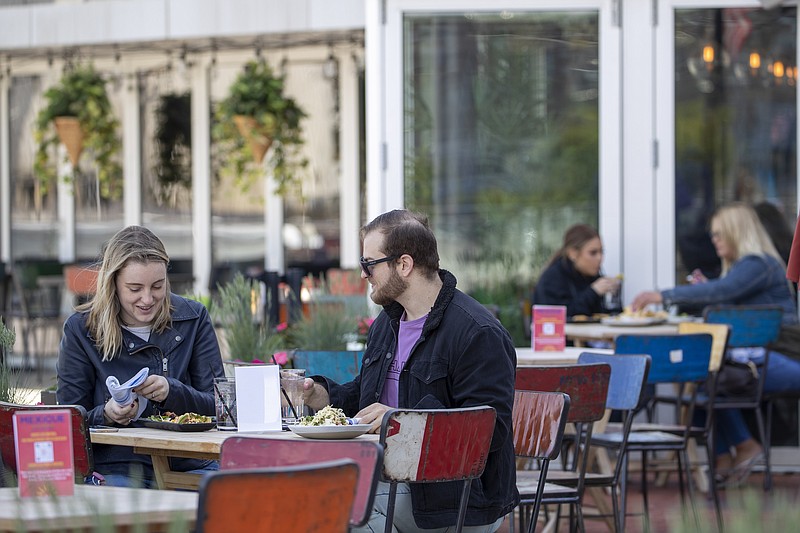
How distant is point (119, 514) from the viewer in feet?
7.27

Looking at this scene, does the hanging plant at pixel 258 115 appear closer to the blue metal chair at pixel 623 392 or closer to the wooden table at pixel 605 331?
the wooden table at pixel 605 331

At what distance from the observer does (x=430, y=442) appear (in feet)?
9.97

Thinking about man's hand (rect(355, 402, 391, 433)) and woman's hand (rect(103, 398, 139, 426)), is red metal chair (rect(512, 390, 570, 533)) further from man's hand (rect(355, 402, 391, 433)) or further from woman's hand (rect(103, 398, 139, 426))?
woman's hand (rect(103, 398, 139, 426))

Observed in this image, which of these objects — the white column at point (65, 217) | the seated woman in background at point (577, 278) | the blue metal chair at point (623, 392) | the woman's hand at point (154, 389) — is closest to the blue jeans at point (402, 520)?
the woman's hand at point (154, 389)

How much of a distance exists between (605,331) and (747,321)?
29.8 inches

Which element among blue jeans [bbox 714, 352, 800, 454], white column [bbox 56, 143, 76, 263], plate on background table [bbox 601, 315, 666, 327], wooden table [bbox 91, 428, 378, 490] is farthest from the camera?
white column [bbox 56, 143, 76, 263]

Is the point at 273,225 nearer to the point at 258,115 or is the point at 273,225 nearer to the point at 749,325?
the point at 258,115

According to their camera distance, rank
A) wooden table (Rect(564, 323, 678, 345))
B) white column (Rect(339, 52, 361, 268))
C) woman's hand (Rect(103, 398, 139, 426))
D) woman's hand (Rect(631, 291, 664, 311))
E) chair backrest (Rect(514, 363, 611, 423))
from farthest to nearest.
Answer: white column (Rect(339, 52, 361, 268)) < woman's hand (Rect(631, 291, 664, 311)) < wooden table (Rect(564, 323, 678, 345)) < chair backrest (Rect(514, 363, 611, 423)) < woman's hand (Rect(103, 398, 139, 426))

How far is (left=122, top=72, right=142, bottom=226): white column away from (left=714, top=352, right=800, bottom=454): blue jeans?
23.5 feet

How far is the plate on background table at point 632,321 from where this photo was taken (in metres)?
6.89

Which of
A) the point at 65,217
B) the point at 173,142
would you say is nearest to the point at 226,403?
the point at 173,142

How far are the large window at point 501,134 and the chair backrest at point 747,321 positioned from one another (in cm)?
112

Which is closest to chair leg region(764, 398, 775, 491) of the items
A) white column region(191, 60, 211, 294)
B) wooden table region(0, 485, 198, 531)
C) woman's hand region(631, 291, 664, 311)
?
woman's hand region(631, 291, 664, 311)

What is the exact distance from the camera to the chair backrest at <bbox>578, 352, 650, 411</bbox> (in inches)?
182
